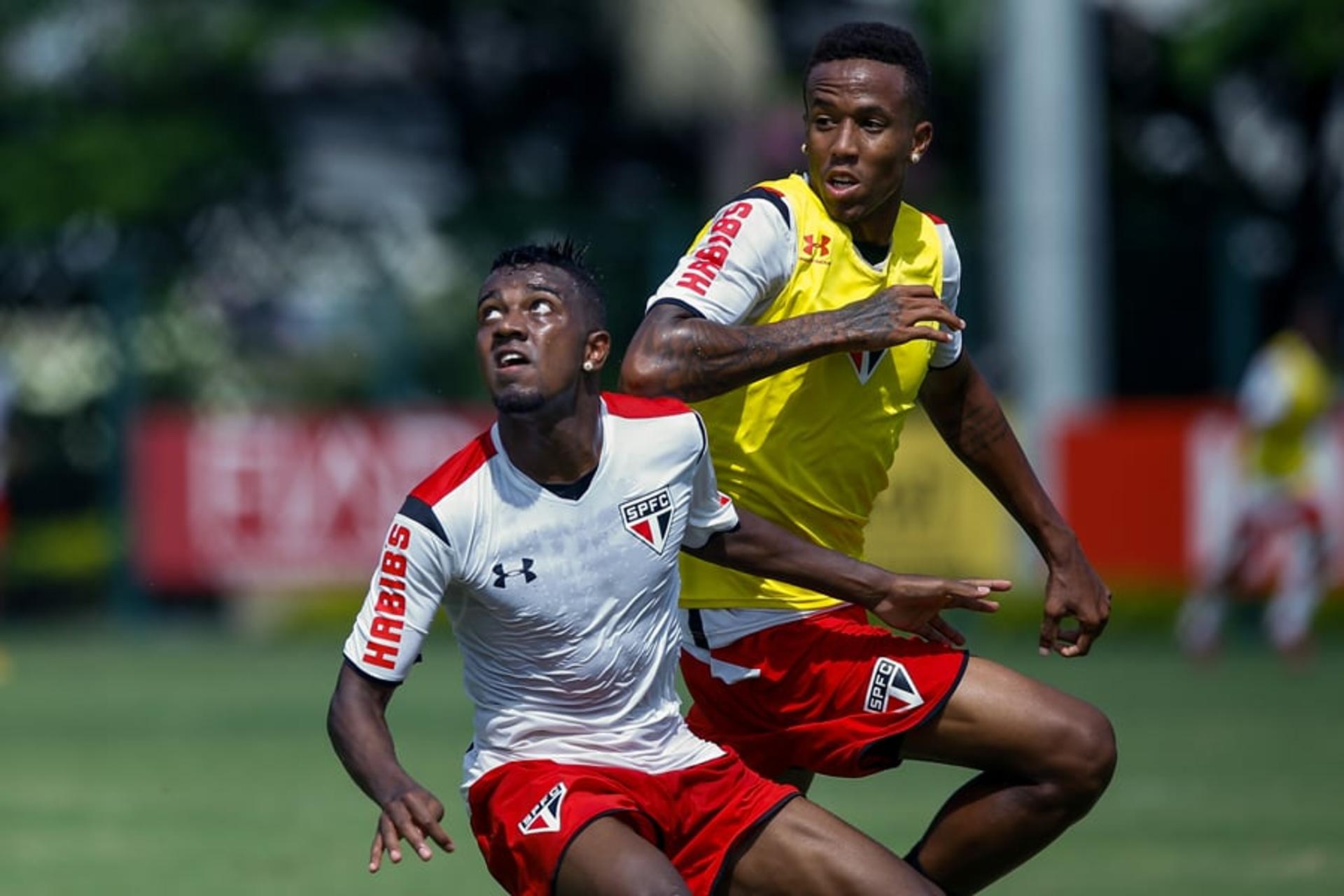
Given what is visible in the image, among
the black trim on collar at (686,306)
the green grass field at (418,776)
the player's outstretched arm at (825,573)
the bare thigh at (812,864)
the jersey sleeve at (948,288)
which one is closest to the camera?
the bare thigh at (812,864)

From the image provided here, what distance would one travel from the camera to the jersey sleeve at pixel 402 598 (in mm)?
5703

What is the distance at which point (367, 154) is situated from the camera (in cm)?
3080

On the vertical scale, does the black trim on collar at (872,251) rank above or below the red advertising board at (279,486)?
above

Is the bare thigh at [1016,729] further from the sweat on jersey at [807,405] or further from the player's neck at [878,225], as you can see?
the player's neck at [878,225]

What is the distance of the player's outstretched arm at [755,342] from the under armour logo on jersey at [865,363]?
0.42m

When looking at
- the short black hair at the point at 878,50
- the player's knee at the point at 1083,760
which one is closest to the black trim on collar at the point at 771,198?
the short black hair at the point at 878,50

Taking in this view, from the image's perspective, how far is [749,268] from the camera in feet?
20.6

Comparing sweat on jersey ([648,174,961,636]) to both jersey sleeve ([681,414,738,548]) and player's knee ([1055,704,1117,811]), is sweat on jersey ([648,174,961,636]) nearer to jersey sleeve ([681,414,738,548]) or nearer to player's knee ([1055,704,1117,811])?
jersey sleeve ([681,414,738,548])

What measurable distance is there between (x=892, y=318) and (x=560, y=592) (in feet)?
3.42

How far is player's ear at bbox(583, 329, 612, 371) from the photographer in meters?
5.93

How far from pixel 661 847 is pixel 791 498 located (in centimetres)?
109

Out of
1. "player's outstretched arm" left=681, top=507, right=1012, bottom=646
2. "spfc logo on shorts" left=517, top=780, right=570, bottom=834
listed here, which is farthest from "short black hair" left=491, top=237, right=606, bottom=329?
"spfc logo on shorts" left=517, top=780, right=570, bottom=834

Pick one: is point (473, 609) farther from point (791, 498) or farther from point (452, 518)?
point (791, 498)

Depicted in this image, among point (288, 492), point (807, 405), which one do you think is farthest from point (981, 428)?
point (288, 492)
